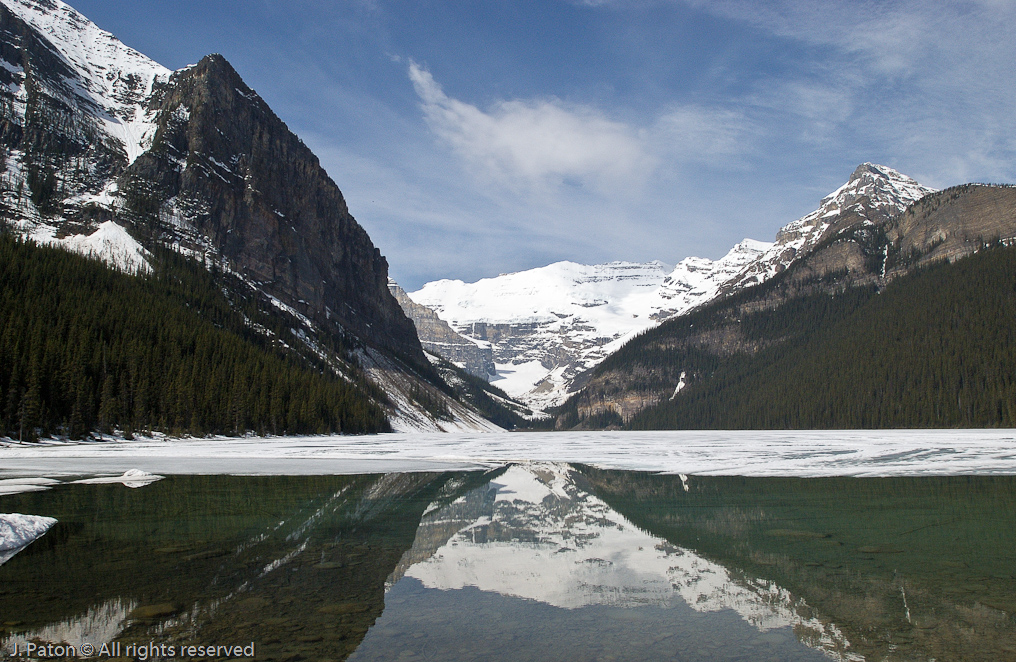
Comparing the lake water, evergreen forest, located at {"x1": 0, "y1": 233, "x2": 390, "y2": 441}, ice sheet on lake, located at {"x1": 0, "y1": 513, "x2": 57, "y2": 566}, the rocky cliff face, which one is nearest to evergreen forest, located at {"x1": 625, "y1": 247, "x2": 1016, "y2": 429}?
evergreen forest, located at {"x1": 0, "y1": 233, "x2": 390, "y2": 441}

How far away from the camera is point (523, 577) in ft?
43.2

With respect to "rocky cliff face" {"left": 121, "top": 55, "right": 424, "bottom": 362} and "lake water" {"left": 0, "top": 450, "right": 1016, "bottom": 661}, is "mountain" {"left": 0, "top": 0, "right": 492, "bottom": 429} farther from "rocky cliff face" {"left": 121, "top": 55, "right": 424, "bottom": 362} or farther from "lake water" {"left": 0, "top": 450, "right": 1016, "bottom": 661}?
"lake water" {"left": 0, "top": 450, "right": 1016, "bottom": 661}

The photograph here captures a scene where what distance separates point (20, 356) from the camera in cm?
6031

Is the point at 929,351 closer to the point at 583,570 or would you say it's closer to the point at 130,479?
the point at 130,479

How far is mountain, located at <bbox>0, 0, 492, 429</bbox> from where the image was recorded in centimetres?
14725

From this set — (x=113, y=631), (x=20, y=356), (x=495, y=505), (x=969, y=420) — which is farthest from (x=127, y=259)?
(x=969, y=420)

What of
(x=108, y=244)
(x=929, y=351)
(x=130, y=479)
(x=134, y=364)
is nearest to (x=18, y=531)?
(x=130, y=479)

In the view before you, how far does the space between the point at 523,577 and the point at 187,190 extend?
177 meters

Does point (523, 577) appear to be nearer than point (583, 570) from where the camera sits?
Yes

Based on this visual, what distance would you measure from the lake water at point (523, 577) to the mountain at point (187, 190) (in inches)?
5017

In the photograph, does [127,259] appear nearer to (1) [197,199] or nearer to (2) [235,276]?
(2) [235,276]

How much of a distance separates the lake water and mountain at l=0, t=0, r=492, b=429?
418 ft

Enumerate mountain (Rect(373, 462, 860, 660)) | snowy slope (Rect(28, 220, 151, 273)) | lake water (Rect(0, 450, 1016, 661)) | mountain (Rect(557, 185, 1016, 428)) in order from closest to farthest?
lake water (Rect(0, 450, 1016, 661))
mountain (Rect(373, 462, 860, 660))
mountain (Rect(557, 185, 1016, 428))
snowy slope (Rect(28, 220, 151, 273))

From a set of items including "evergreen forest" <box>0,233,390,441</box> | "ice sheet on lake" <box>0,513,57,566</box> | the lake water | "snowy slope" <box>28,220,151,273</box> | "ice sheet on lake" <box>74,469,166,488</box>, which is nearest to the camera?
the lake water
